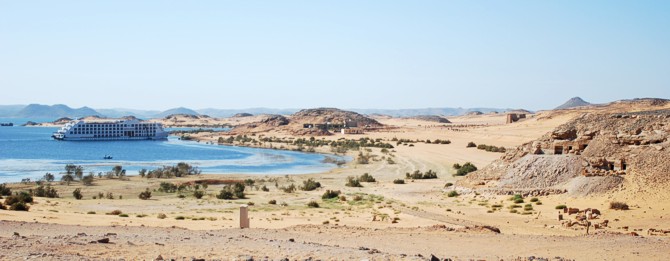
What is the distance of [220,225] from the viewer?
20062mm

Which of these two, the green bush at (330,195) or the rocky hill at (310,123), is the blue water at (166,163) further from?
the rocky hill at (310,123)

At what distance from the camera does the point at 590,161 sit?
2647cm

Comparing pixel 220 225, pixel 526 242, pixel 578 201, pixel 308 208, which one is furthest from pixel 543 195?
pixel 220 225

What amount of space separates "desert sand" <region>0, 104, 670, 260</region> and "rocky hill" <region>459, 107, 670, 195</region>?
85 cm

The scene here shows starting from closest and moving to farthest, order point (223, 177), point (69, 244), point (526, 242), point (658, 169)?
point (69, 244)
point (526, 242)
point (658, 169)
point (223, 177)

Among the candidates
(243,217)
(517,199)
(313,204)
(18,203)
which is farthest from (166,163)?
(243,217)

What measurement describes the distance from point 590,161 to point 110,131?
95549mm

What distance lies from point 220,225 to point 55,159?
46389 millimetres

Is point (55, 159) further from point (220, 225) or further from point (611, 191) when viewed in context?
point (611, 191)

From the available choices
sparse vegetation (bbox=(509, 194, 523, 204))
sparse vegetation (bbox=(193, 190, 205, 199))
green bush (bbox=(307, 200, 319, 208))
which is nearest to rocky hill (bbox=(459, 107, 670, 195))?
sparse vegetation (bbox=(509, 194, 523, 204))

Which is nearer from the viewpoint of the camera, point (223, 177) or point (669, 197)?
point (669, 197)

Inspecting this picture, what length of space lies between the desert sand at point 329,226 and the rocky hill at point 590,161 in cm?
85

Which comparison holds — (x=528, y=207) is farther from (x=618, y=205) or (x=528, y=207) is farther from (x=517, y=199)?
(x=618, y=205)

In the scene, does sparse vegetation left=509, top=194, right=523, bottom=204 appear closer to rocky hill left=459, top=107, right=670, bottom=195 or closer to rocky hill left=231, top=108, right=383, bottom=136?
rocky hill left=459, top=107, right=670, bottom=195
